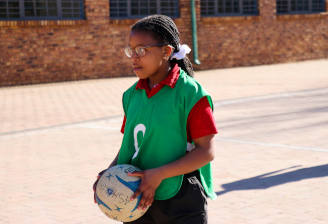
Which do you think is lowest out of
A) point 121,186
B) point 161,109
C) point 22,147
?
point 22,147

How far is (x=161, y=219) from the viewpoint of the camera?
2.52 meters

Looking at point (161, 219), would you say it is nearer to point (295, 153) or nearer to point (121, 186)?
point (121, 186)

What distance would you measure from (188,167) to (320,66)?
19497 mm

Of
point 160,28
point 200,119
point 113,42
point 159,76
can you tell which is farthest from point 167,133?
point 113,42

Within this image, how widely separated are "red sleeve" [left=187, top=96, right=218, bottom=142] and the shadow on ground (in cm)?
310

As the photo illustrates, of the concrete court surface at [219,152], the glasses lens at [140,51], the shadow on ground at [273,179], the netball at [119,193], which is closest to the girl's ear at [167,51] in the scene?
the glasses lens at [140,51]

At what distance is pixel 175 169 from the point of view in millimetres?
2414

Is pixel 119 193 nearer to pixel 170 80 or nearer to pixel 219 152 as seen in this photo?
pixel 170 80

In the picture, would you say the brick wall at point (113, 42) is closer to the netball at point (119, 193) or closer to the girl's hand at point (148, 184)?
the netball at point (119, 193)

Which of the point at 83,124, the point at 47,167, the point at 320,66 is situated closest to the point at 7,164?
the point at 47,167

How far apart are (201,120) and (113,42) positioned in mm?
16305

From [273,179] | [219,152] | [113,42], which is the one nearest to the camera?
[273,179]

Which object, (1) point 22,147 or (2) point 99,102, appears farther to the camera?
(2) point 99,102

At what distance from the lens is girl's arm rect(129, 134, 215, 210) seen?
239 cm
